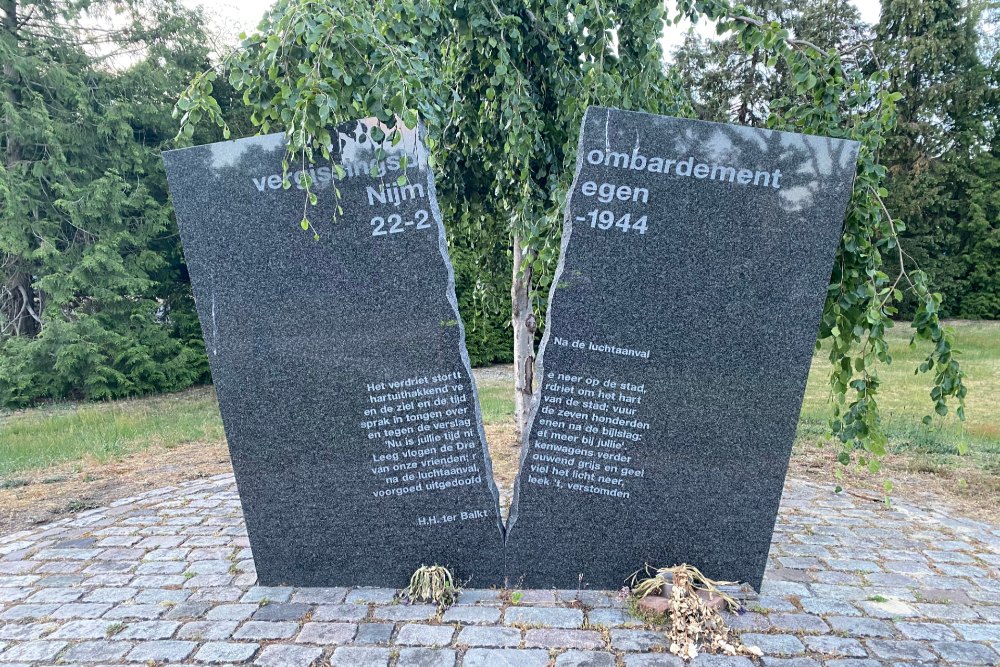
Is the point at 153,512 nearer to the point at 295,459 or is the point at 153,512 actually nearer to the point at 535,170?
the point at 295,459

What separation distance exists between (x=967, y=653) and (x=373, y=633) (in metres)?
2.53

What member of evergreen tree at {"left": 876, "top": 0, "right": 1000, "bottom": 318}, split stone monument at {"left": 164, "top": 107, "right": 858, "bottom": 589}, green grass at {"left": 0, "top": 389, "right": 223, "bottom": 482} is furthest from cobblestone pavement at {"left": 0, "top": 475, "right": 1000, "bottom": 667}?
evergreen tree at {"left": 876, "top": 0, "right": 1000, "bottom": 318}

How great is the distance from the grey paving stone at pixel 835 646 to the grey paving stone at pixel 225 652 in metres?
2.37

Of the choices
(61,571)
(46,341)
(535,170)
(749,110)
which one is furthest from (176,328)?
(749,110)

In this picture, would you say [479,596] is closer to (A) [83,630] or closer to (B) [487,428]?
(A) [83,630]

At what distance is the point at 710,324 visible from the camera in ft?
10.3

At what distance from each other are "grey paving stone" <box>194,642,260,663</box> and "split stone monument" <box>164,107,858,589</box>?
58 centimetres

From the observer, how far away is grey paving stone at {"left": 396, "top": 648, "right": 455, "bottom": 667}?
8.66ft

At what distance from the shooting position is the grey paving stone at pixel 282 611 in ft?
9.92

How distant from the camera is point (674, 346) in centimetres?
315

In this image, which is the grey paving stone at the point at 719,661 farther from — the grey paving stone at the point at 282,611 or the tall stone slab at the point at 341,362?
the grey paving stone at the point at 282,611

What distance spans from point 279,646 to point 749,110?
16.6m

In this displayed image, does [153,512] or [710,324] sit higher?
[710,324]

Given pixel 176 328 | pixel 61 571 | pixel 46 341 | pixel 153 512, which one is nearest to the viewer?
pixel 61 571
